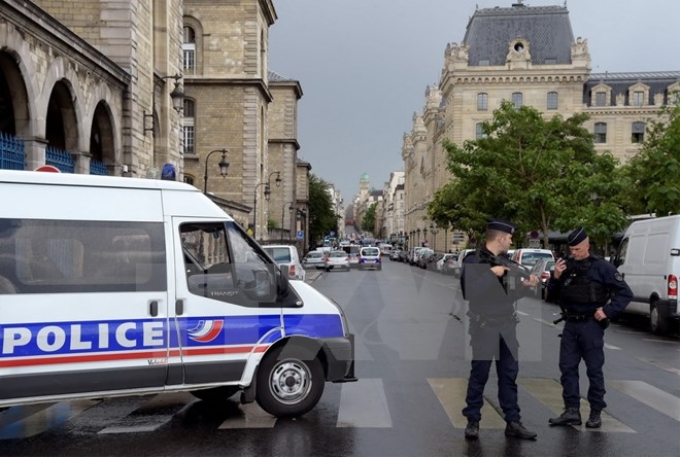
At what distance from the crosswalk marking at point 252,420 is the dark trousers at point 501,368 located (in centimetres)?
194

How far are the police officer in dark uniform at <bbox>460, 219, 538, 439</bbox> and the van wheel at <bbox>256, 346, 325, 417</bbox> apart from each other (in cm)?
161

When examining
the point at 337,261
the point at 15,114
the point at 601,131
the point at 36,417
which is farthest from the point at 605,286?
the point at 601,131

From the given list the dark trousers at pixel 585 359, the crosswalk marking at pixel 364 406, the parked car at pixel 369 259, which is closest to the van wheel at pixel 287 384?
the crosswalk marking at pixel 364 406

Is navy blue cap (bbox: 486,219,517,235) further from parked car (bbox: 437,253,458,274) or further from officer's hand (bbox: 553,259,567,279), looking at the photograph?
parked car (bbox: 437,253,458,274)

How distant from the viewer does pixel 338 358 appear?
24.6ft

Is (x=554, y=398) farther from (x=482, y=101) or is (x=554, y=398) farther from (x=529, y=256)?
(x=482, y=101)

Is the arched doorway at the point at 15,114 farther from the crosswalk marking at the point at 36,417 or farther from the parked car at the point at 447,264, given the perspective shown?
the parked car at the point at 447,264

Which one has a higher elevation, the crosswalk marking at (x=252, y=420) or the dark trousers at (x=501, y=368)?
the dark trousers at (x=501, y=368)

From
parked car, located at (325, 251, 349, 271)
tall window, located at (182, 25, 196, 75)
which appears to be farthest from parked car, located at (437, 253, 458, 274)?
tall window, located at (182, 25, 196, 75)

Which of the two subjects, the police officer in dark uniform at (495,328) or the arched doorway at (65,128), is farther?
the arched doorway at (65,128)

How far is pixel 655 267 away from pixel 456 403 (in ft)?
29.5

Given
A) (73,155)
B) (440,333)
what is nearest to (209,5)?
(73,155)

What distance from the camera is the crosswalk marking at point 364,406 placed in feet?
23.3

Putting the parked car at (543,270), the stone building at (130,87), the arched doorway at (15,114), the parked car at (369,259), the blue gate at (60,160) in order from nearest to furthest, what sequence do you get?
the arched doorway at (15,114) < the stone building at (130,87) < the blue gate at (60,160) < the parked car at (543,270) < the parked car at (369,259)
